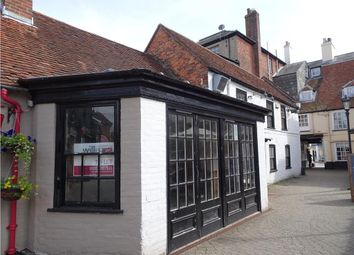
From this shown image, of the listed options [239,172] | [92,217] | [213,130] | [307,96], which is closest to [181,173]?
[213,130]

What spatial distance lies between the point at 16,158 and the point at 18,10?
486cm

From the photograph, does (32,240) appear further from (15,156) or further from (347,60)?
(347,60)

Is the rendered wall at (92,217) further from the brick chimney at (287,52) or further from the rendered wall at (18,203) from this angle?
the brick chimney at (287,52)

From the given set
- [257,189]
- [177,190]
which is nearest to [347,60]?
[257,189]

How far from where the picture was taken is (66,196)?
6059mm

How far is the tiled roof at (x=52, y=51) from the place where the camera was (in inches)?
274

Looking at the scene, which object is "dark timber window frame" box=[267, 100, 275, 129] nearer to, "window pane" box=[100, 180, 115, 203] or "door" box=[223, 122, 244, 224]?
"door" box=[223, 122, 244, 224]

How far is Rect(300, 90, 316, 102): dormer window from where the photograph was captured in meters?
31.2

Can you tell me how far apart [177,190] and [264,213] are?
4.50 metres

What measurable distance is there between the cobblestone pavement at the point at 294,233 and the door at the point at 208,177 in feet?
1.28

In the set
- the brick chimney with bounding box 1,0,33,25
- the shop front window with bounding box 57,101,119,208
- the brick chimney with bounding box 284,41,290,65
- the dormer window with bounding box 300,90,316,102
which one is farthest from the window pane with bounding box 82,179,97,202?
the brick chimney with bounding box 284,41,290,65

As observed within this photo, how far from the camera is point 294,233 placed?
752cm

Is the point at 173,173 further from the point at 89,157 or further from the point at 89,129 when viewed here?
the point at 89,129

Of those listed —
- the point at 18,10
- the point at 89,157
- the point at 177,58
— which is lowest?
the point at 89,157
